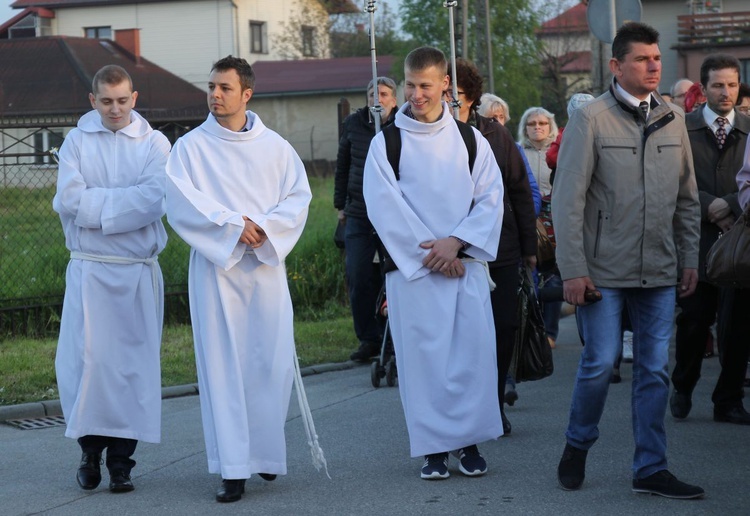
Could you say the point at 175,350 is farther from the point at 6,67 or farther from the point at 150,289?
the point at 6,67

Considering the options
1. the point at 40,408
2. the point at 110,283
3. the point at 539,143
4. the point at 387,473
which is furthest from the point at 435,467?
the point at 539,143

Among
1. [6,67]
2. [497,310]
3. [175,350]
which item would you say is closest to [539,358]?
[497,310]

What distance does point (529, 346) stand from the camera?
705cm

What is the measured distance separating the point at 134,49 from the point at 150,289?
42696mm

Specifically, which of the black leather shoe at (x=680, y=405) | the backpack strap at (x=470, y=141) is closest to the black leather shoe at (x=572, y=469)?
the backpack strap at (x=470, y=141)

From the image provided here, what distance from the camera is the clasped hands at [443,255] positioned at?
20.1ft

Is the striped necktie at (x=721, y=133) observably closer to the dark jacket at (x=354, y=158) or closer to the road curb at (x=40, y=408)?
the dark jacket at (x=354, y=158)

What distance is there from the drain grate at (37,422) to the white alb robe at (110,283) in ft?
6.80

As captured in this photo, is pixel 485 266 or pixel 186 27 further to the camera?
pixel 186 27

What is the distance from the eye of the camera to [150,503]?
5922 mm

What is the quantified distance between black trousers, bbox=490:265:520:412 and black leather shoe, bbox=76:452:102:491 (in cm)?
214

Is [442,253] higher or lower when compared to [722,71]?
lower

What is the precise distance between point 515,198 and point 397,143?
0.94m

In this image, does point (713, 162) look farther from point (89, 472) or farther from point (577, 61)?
point (577, 61)
